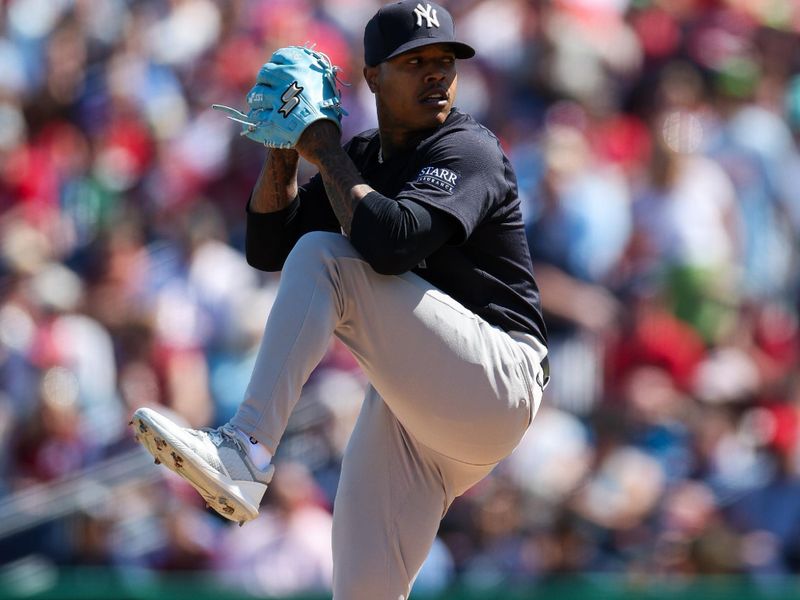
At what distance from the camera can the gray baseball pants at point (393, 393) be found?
387cm

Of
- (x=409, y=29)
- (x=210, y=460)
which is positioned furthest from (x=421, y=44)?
(x=210, y=460)

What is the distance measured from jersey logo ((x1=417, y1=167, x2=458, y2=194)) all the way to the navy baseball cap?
1.15 feet

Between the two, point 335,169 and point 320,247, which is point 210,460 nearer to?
point 320,247

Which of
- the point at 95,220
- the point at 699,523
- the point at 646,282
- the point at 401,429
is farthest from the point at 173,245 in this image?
the point at 401,429

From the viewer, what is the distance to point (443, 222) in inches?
155

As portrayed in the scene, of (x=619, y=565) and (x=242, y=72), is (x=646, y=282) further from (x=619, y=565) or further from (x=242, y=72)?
(x=242, y=72)

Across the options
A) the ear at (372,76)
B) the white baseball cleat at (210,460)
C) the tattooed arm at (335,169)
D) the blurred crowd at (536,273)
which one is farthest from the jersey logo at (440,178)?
the blurred crowd at (536,273)

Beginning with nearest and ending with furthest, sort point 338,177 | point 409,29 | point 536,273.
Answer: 1. point 338,177
2. point 409,29
3. point 536,273

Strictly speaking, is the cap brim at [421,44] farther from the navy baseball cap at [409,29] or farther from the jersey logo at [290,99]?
the jersey logo at [290,99]

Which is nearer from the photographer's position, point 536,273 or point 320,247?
point 320,247

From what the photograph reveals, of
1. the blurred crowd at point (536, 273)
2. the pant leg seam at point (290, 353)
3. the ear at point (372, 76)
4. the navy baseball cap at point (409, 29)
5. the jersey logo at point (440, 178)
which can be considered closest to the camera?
the pant leg seam at point (290, 353)

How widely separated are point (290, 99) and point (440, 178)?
46cm

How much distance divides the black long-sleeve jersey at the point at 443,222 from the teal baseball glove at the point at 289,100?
28 centimetres

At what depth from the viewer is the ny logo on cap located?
4094 millimetres
